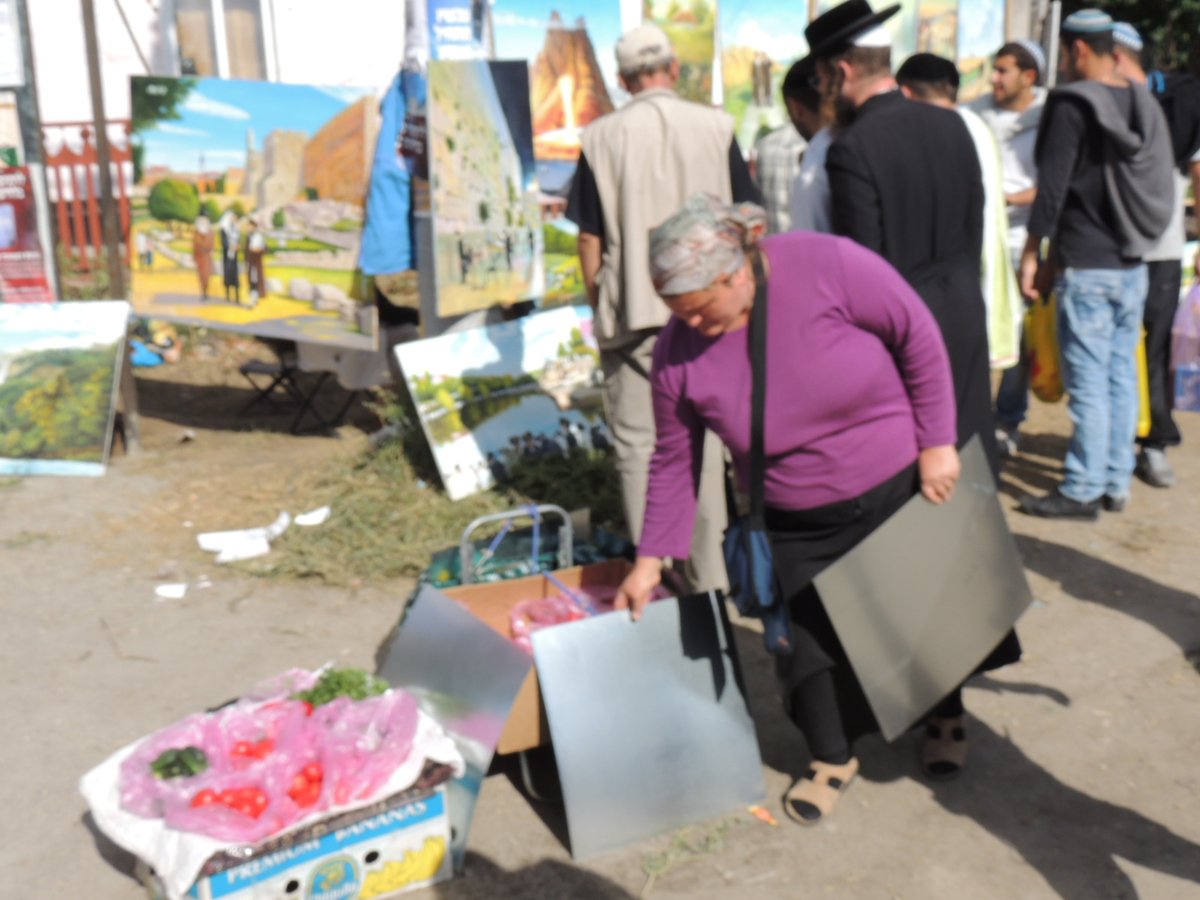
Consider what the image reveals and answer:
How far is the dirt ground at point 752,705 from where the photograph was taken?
3.44 meters

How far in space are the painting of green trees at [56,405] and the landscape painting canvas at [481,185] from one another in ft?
6.04

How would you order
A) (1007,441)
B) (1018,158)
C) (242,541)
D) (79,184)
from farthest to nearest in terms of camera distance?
(79,184) → (1007,441) → (1018,158) → (242,541)

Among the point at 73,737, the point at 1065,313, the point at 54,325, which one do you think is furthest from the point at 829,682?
the point at 54,325

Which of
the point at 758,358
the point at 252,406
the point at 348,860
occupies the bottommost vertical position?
the point at 252,406

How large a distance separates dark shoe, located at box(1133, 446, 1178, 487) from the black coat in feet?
8.38

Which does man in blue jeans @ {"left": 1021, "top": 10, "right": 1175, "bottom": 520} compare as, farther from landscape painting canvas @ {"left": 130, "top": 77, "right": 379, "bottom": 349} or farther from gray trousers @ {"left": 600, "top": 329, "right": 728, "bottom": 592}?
landscape painting canvas @ {"left": 130, "top": 77, "right": 379, "bottom": 349}

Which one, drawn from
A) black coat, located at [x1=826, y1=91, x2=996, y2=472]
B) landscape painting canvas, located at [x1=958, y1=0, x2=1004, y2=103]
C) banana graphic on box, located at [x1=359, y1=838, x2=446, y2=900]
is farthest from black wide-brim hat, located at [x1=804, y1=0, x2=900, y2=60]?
landscape painting canvas, located at [x1=958, y1=0, x2=1004, y2=103]

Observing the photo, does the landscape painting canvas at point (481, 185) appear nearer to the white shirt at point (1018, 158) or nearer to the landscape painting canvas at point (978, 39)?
the white shirt at point (1018, 158)

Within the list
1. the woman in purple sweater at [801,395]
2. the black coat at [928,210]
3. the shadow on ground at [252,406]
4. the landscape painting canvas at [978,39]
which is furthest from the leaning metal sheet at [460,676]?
the landscape painting canvas at [978,39]

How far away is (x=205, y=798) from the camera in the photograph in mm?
3131

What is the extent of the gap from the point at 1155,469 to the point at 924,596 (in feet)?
11.4

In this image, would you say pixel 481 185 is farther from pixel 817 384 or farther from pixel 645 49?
pixel 817 384

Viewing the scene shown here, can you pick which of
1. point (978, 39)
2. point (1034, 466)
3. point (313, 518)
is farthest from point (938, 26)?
point (313, 518)

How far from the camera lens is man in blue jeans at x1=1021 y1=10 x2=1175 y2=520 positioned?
5.35m
